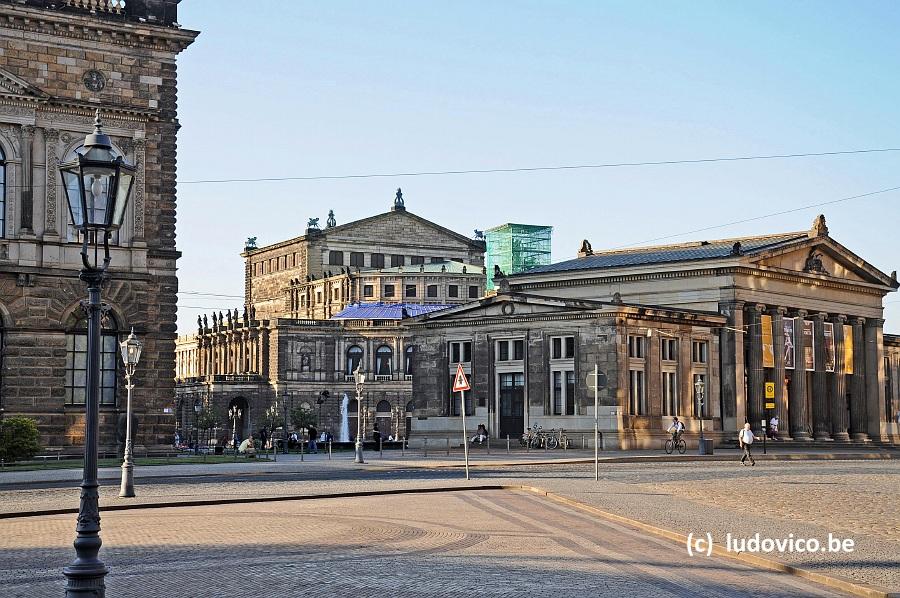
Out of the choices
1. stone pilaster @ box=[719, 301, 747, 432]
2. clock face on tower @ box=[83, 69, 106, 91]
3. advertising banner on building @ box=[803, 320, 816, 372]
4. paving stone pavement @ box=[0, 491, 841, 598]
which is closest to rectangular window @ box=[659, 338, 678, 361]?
stone pilaster @ box=[719, 301, 747, 432]

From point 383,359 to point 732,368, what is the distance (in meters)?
66.6

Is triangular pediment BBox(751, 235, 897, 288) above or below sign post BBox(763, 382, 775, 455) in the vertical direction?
above

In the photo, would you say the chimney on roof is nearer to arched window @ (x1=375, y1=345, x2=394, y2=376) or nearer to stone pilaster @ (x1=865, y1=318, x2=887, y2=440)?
stone pilaster @ (x1=865, y1=318, x2=887, y2=440)

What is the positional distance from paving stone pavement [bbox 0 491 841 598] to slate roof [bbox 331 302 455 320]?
115440mm

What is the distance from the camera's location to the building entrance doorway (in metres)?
73.3

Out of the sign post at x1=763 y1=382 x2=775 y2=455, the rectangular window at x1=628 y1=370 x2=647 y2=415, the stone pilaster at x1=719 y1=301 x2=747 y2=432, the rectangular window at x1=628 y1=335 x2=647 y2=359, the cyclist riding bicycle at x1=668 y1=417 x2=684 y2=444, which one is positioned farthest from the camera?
the stone pilaster at x1=719 y1=301 x2=747 y2=432

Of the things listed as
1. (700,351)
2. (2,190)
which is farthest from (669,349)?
(2,190)

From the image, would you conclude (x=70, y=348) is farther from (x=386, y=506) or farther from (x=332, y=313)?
(x=332, y=313)

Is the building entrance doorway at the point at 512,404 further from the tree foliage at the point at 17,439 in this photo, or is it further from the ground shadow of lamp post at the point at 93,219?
the ground shadow of lamp post at the point at 93,219

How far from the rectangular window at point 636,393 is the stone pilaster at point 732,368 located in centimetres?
1027

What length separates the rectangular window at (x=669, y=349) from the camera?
74.1 meters

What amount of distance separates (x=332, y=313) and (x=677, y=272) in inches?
3000

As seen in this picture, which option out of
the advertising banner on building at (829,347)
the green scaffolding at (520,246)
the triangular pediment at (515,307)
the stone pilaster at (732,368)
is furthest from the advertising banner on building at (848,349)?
the green scaffolding at (520,246)

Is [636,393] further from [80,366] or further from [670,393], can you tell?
[80,366]
